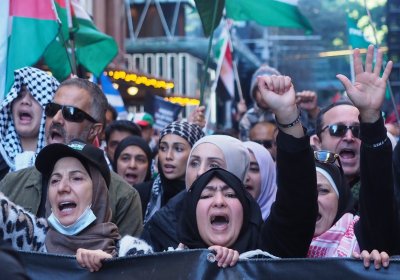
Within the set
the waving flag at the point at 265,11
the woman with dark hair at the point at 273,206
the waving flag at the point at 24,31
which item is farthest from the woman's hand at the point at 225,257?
the waving flag at the point at 265,11

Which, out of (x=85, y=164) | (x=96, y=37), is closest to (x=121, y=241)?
(x=85, y=164)

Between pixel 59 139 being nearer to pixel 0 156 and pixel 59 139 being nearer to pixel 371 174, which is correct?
pixel 0 156

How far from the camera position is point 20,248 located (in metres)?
4.48

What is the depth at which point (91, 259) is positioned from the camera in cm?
409

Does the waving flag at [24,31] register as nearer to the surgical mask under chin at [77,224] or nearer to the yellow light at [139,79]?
the surgical mask under chin at [77,224]

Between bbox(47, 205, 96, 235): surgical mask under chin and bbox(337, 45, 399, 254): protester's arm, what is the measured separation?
4.14 feet

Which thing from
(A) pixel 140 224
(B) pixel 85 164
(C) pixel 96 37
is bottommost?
(A) pixel 140 224

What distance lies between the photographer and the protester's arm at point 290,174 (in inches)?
165

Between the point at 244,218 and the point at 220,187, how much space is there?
180mm

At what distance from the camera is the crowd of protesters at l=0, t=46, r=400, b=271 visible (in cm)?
418

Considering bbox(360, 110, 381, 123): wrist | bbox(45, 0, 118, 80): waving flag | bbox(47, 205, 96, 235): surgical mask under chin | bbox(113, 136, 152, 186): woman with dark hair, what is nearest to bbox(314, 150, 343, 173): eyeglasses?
bbox(360, 110, 381, 123): wrist

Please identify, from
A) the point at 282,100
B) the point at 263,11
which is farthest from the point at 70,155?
the point at 263,11

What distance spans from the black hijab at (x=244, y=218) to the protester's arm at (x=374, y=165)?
59cm

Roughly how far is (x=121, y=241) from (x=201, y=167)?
90 centimetres
